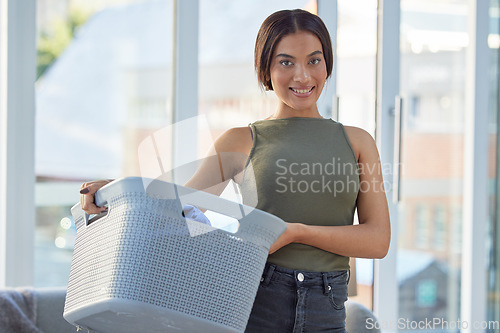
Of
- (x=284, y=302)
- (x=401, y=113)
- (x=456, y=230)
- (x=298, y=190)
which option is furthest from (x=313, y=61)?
(x=456, y=230)

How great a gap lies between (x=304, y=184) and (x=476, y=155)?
6.99 feet

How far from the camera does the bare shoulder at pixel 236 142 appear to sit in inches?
43.0

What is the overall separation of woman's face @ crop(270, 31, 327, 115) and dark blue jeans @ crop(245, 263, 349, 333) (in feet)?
1.05

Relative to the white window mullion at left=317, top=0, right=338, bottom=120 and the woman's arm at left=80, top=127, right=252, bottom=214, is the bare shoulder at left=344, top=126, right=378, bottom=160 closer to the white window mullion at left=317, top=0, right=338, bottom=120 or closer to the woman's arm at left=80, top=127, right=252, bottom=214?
the woman's arm at left=80, top=127, right=252, bottom=214

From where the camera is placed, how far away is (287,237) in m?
0.94

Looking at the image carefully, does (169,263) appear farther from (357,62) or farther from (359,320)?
(357,62)

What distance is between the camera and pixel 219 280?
0.86 meters

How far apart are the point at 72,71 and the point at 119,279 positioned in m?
1.76

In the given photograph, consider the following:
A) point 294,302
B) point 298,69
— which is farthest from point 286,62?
point 294,302

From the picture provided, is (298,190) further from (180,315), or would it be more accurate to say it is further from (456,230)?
(456,230)

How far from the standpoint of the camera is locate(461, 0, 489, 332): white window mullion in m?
2.86

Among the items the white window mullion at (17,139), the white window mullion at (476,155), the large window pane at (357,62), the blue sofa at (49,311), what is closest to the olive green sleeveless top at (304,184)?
the blue sofa at (49,311)

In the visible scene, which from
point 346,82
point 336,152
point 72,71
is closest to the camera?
point 336,152

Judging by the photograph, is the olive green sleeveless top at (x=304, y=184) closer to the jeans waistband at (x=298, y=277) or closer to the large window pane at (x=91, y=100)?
the jeans waistband at (x=298, y=277)
